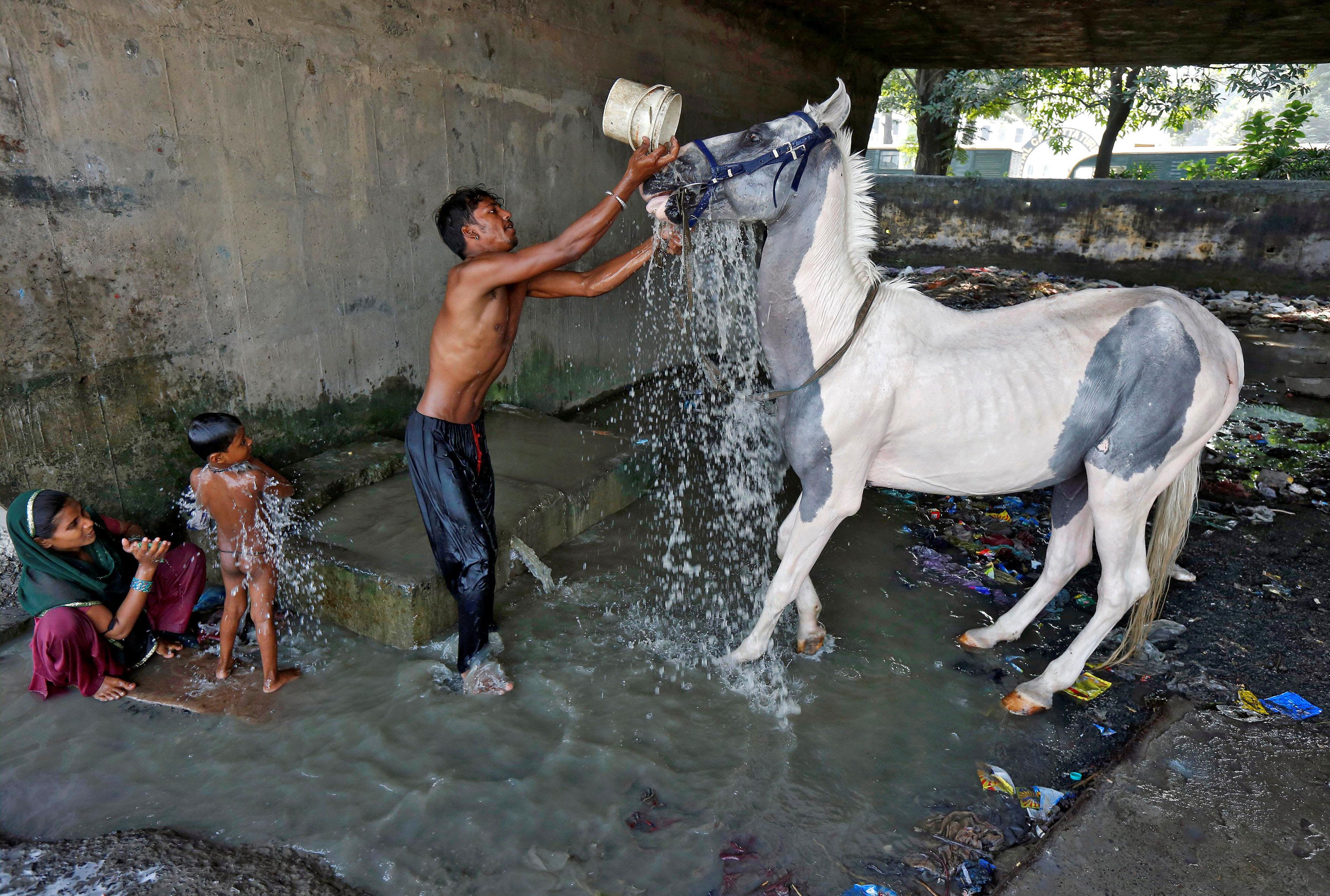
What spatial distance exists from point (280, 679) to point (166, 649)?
650mm

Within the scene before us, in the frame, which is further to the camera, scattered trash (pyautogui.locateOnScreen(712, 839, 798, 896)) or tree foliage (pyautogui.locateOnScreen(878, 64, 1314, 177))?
tree foliage (pyautogui.locateOnScreen(878, 64, 1314, 177))

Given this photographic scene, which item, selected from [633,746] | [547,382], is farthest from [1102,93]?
[633,746]

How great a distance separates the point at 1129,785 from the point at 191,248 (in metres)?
4.42

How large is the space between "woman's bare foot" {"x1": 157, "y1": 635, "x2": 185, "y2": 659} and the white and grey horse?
257cm

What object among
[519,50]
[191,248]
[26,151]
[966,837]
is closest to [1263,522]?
[966,837]

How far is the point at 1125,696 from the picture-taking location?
3131 mm

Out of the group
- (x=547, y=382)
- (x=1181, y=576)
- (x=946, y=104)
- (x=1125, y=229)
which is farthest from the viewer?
(x=946, y=104)

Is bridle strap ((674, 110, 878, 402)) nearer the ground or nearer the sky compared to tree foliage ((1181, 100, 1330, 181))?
nearer the ground

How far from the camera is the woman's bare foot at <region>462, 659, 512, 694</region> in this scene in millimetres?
3045

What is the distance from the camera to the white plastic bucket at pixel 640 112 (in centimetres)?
258

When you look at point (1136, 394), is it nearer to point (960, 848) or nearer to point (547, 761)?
point (960, 848)

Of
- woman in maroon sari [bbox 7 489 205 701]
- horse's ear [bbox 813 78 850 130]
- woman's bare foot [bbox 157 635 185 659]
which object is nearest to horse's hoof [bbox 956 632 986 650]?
horse's ear [bbox 813 78 850 130]

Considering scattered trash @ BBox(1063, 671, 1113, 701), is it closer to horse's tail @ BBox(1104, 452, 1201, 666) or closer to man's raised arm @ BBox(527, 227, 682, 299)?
horse's tail @ BBox(1104, 452, 1201, 666)

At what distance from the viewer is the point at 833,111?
2.60 m
